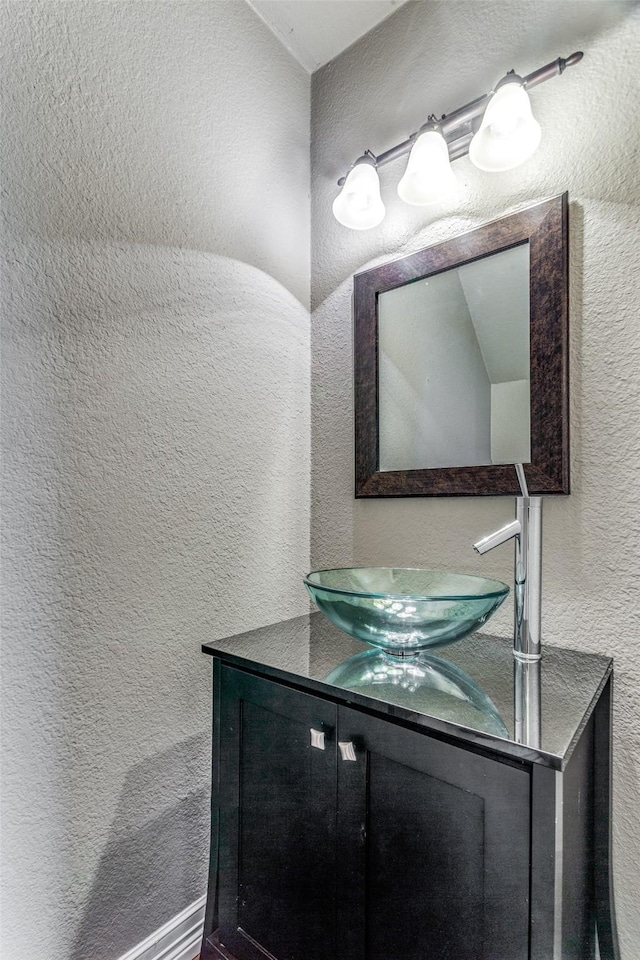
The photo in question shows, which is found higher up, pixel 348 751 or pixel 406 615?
pixel 406 615

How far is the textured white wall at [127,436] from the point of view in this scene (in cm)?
81

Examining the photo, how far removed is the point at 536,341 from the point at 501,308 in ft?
0.38

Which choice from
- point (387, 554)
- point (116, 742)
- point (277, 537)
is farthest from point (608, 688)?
point (116, 742)

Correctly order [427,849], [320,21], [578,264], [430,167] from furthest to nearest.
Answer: [320,21] < [430,167] < [578,264] < [427,849]

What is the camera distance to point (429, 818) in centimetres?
65

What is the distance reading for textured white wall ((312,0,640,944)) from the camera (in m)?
0.84

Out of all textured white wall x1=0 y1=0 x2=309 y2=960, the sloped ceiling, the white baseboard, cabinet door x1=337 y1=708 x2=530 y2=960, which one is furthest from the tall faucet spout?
the sloped ceiling

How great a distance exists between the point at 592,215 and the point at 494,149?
8.9 inches

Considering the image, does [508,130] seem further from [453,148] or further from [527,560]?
[527,560]

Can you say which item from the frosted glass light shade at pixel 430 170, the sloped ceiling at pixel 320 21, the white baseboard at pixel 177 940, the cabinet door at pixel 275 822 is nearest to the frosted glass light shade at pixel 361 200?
the frosted glass light shade at pixel 430 170

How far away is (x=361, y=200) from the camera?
115 centimetres

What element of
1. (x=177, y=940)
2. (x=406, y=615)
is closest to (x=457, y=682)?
(x=406, y=615)

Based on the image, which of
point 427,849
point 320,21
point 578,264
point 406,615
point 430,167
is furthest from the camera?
point 320,21

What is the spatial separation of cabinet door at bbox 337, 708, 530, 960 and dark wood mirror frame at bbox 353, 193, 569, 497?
53cm
